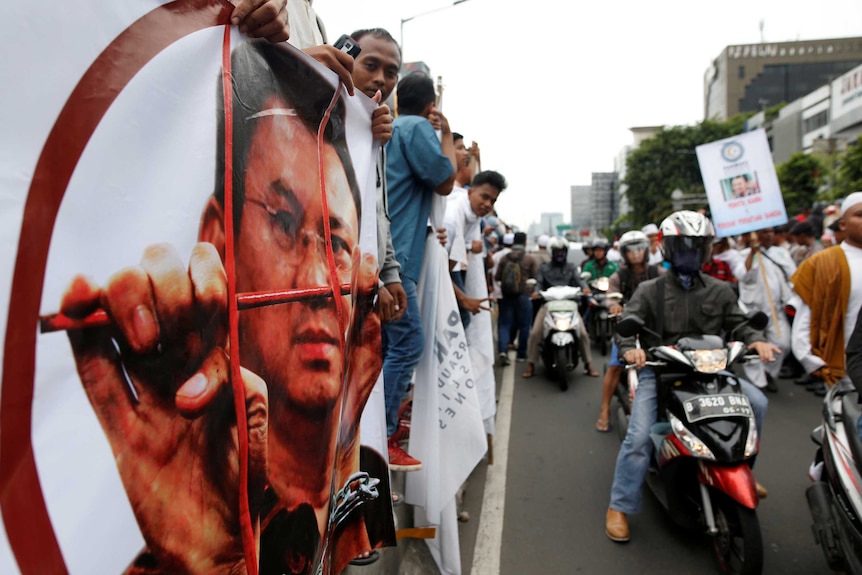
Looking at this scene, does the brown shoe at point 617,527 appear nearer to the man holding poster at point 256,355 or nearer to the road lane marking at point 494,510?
the road lane marking at point 494,510

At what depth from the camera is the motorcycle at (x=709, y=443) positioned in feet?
9.29

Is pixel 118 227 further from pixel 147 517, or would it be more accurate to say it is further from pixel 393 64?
pixel 393 64

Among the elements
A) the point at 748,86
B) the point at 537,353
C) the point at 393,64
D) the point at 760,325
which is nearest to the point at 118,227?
the point at 393,64

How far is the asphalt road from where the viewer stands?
10.5 feet

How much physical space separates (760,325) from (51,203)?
3.56m

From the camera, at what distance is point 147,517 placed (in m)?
0.91

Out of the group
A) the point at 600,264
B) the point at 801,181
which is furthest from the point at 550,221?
the point at 600,264

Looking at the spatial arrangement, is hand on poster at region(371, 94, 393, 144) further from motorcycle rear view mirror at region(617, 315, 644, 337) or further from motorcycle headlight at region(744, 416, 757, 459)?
motorcycle headlight at region(744, 416, 757, 459)

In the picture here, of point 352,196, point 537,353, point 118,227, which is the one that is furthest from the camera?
point 537,353

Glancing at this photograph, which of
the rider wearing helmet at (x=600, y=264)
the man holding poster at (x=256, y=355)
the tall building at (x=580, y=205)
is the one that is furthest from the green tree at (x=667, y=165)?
the tall building at (x=580, y=205)

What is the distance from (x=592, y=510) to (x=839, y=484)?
1540 millimetres

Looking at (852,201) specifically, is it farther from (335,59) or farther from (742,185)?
(742,185)

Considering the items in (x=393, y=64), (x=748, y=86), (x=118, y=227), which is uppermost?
(x=748, y=86)

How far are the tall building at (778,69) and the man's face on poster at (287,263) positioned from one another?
91.1 meters
